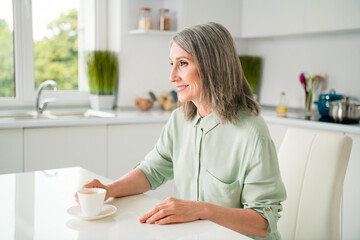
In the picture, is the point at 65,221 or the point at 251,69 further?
the point at 251,69

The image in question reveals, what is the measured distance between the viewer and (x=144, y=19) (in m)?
3.49

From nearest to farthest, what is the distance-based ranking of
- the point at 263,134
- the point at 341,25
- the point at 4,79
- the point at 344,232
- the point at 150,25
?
the point at 263,134 < the point at 344,232 < the point at 341,25 < the point at 4,79 < the point at 150,25

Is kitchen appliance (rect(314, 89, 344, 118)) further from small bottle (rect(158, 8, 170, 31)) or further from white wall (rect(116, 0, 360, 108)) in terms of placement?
small bottle (rect(158, 8, 170, 31))

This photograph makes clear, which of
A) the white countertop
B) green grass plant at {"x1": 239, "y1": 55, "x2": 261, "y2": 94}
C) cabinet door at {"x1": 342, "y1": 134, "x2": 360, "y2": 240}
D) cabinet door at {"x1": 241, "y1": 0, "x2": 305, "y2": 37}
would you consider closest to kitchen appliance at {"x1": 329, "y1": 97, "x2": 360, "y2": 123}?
the white countertop

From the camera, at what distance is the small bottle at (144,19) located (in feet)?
11.4

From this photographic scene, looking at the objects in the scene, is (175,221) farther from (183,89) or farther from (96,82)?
(96,82)

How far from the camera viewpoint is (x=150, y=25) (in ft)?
11.6

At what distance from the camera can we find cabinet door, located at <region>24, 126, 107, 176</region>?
107 inches

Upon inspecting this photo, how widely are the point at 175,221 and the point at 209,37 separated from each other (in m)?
→ 0.58

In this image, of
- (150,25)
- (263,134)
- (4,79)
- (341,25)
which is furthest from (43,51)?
(263,134)

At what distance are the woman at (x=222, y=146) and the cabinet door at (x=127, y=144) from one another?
152 cm

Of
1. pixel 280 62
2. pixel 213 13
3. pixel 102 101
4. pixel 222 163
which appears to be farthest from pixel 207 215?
pixel 280 62

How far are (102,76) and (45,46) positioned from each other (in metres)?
0.49

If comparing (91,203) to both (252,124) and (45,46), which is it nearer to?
(252,124)
